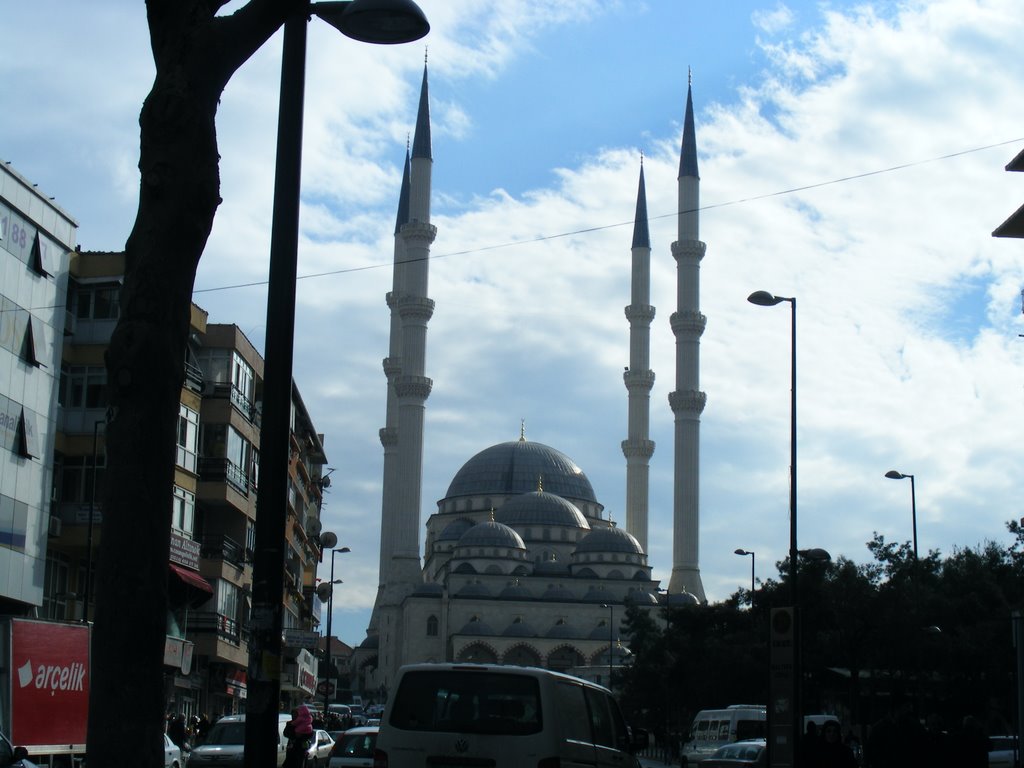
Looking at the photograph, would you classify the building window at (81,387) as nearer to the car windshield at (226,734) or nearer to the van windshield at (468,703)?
the car windshield at (226,734)

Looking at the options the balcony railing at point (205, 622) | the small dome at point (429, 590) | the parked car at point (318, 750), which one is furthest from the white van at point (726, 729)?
the small dome at point (429, 590)

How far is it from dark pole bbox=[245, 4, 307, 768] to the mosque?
68.5 m

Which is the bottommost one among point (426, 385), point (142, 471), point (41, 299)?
point (142, 471)

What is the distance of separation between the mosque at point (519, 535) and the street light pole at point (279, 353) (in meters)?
68.5

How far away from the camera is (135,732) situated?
5.67 m

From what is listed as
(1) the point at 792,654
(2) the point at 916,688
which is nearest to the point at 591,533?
(2) the point at 916,688

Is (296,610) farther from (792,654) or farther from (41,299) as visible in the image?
(792,654)

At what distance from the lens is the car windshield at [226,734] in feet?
61.3

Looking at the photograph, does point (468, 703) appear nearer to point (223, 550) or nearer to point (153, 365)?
point (153, 365)

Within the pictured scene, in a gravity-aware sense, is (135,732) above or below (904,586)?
below

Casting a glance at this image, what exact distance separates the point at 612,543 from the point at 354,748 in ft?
239

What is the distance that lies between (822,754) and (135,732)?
7563 millimetres

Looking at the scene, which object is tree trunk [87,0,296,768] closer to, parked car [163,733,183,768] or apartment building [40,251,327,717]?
parked car [163,733,183,768]

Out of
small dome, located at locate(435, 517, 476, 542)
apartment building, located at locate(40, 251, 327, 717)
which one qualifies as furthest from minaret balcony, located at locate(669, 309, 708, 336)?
apartment building, located at locate(40, 251, 327, 717)
